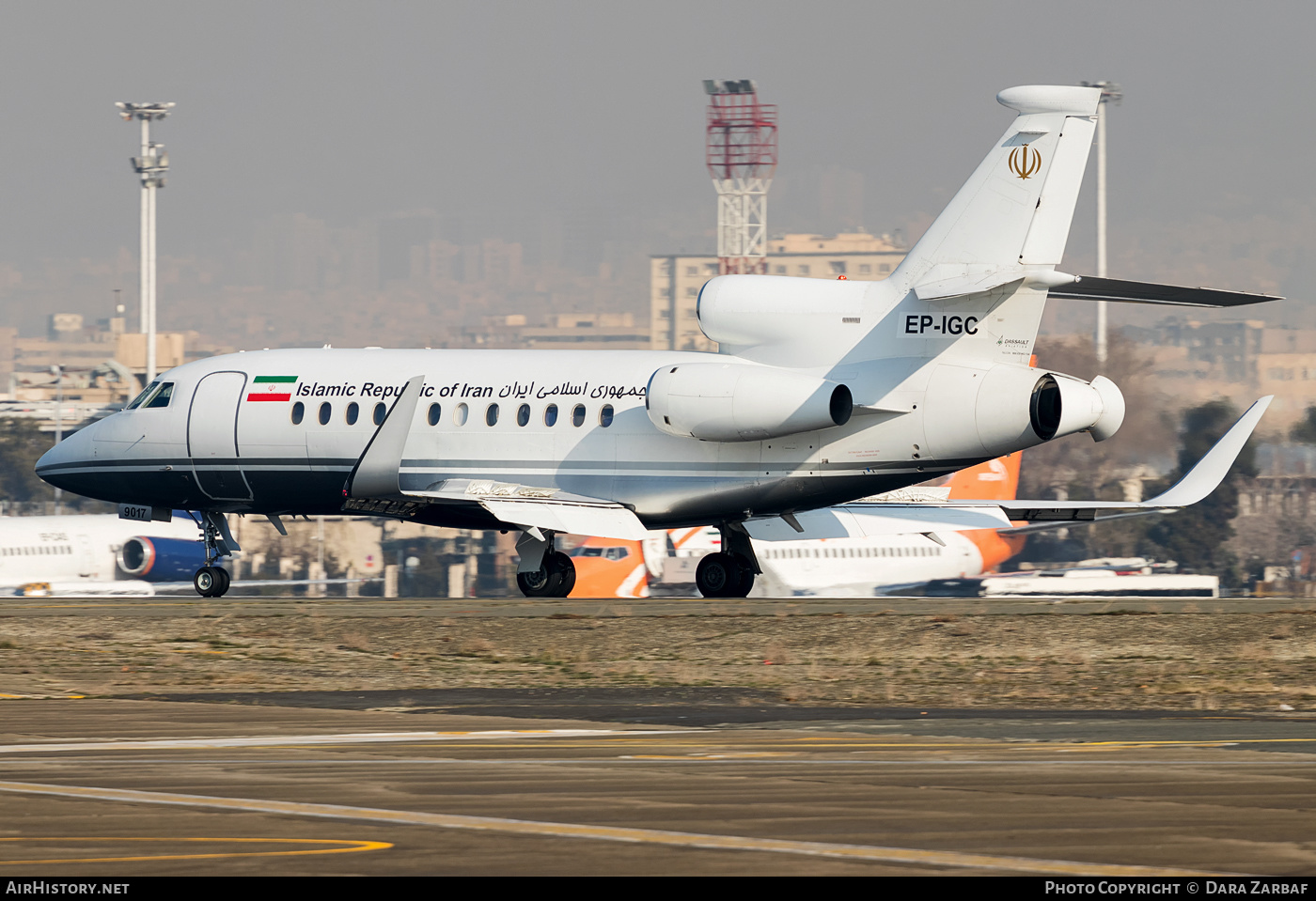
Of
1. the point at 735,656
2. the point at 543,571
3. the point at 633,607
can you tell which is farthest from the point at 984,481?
the point at 735,656

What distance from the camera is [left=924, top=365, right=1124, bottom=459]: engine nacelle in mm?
30859

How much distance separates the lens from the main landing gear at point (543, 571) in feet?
113

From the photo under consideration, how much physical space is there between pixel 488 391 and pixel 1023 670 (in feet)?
48.3

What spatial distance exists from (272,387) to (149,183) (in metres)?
83.5

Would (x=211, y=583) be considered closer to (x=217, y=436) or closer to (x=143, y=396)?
(x=217, y=436)

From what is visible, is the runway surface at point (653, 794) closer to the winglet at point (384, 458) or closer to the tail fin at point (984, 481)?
the winglet at point (384, 458)

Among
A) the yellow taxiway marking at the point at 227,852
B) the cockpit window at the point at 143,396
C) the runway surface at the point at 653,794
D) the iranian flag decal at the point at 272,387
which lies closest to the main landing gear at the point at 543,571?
the iranian flag decal at the point at 272,387

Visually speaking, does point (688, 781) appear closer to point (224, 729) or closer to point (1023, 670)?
point (224, 729)

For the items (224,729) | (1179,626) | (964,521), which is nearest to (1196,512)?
(964,521)

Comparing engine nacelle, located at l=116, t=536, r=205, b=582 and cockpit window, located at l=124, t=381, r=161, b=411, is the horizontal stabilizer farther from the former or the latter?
engine nacelle, located at l=116, t=536, r=205, b=582

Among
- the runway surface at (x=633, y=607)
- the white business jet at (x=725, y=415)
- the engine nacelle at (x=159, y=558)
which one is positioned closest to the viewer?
the runway surface at (x=633, y=607)

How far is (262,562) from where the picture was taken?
128 metres

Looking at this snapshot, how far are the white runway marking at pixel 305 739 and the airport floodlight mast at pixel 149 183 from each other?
10319 centimetres

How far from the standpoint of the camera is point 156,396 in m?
38.3
